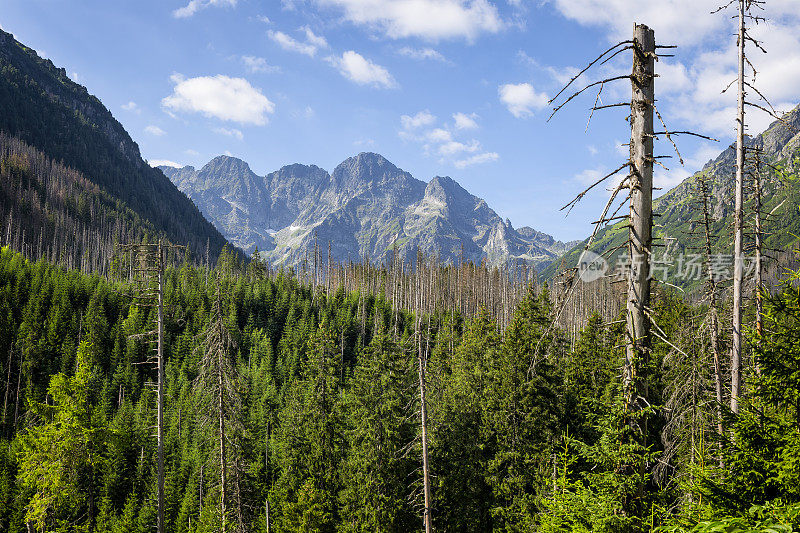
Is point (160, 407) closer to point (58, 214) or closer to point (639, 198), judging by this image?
point (639, 198)

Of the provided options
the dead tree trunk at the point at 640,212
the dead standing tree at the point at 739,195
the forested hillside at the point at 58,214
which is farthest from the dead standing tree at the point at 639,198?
the forested hillside at the point at 58,214

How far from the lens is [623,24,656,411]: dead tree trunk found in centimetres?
536

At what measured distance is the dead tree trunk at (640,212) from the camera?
5.36 m

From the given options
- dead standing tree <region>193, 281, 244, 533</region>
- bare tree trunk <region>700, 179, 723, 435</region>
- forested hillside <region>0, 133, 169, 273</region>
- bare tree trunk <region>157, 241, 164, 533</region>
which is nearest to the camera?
bare tree trunk <region>700, 179, 723, 435</region>

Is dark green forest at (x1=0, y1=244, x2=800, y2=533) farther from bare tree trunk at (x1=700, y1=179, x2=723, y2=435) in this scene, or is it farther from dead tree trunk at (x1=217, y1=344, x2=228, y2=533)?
bare tree trunk at (x1=700, y1=179, x2=723, y2=435)

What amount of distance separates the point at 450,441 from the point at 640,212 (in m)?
21.9

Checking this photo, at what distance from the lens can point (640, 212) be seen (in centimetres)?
546

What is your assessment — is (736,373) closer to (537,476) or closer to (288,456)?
(537,476)

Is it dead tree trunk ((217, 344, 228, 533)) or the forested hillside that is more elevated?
the forested hillside

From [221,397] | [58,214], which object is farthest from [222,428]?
[58,214]

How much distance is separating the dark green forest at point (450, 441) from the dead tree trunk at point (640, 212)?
0.27 m

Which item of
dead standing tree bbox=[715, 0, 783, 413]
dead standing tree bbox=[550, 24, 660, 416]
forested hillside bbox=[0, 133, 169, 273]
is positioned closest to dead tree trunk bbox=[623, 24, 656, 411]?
dead standing tree bbox=[550, 24, 660, 416]

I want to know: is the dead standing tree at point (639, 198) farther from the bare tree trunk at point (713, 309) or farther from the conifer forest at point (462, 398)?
the bare tree trunk at point (713, 309)

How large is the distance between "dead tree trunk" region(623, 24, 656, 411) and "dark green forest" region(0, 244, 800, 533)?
27cm
